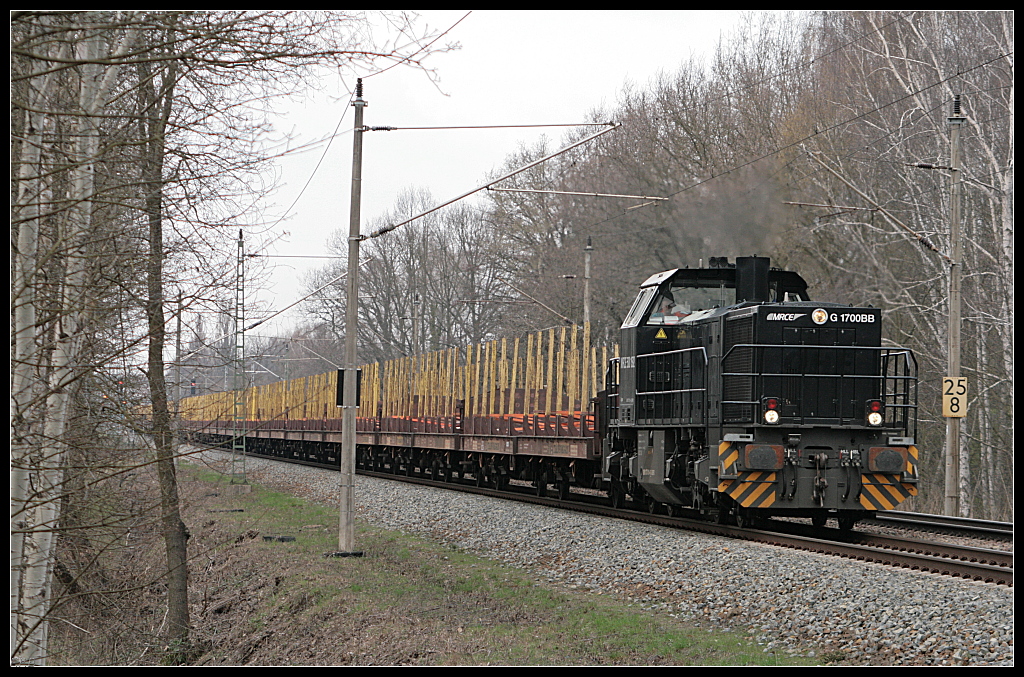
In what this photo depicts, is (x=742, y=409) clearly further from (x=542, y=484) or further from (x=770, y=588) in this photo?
(x=542, y=484)

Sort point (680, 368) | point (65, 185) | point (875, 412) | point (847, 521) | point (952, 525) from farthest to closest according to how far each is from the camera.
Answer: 1. point (680, 368)
2. point (952, 525)
3. point (847, 521)
4. point (875, 412)
5. point (65, 185)

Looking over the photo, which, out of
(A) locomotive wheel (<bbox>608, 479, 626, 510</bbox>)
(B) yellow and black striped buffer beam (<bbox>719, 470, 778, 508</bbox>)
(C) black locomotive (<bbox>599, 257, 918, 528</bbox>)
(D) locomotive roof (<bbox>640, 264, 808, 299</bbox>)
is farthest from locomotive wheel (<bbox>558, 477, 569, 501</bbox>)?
(B) yellow and black striped buffer beam (<bbox>719, 470, 778, 508</bbox>)

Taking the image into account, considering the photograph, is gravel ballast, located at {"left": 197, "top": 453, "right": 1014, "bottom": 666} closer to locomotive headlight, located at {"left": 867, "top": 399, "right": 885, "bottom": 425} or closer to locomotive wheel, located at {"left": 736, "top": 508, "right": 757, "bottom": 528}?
locomotive wheel, located at {"left": 736, "top": 508, "right": 757, "bottom": 528}

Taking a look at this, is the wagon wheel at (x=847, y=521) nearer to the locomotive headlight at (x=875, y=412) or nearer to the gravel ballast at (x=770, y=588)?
the locomotive headlight at (x=875, y=412)

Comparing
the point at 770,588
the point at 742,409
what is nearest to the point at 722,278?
the point at 742,409

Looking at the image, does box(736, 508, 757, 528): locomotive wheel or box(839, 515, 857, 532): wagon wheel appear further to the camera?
box(736, 508, 757, 528): locomotive wheel

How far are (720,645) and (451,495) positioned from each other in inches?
507

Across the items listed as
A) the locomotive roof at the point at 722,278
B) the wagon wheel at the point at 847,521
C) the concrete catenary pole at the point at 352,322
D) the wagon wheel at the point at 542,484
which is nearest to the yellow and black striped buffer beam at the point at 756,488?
the wagon wheel at the point at 847,521

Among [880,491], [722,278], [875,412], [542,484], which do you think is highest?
[722,278]

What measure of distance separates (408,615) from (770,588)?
3368 mm

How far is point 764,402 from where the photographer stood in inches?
459

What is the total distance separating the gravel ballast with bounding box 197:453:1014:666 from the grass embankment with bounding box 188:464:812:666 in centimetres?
35

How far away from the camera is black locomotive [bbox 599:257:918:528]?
11453 millimetres

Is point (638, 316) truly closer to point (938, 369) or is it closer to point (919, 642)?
point (919, 642)
